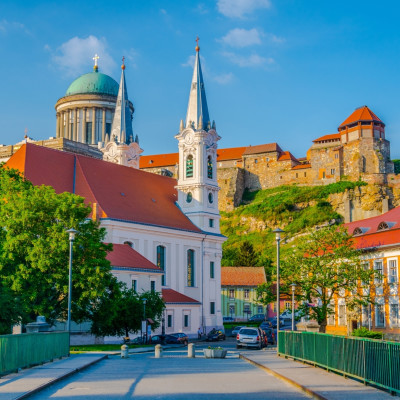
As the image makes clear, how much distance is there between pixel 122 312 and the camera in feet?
133

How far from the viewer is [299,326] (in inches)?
2047

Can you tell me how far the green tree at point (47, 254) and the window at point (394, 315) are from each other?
16.6 metres

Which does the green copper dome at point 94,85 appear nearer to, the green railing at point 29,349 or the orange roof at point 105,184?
the orange roof at point 105,184

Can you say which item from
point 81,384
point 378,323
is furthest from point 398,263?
point 81,384

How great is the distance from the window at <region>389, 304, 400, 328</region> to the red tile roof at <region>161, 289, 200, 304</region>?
19.7 meters

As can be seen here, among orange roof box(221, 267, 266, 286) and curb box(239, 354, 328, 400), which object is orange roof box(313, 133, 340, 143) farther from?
curb box(239, 354, 328, 400)

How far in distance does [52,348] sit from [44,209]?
1298cm

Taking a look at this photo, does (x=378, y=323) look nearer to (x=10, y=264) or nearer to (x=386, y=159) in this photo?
(x=10, y=264)

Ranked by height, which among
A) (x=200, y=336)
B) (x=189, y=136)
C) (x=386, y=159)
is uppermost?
(x=386, y=159)

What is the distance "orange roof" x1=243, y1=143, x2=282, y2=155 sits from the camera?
125594mm

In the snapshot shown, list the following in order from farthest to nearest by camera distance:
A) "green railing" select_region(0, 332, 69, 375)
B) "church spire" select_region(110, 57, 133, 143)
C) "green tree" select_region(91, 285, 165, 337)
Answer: "church spire" select_region(110, 57, 133, 143)
"green tree" select_region(91, 285, 165, 337)
"green railing" select_region(0, 332, 69, 375)

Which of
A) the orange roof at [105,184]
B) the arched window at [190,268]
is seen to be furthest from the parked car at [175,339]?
the arched window at [190,268]

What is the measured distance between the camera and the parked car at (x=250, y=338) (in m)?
38.6

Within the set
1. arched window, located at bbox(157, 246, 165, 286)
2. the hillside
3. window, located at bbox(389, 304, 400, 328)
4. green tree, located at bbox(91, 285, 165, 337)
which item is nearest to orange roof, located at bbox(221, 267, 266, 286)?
the hillside
